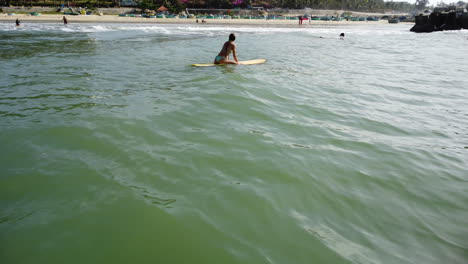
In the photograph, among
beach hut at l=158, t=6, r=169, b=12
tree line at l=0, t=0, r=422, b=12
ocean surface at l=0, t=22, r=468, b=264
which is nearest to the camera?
ocean surface at l=0, t=22, r=468, b=264

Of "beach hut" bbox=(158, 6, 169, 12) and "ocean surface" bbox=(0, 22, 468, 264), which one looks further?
"beach hut" bbox=(158, 6, 169, 12)

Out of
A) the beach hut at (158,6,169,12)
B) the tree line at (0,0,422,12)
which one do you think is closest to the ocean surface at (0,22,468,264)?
the beach hut at (158,6,169,12)

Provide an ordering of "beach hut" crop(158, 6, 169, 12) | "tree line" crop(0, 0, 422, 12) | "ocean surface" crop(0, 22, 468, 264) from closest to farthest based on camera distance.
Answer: "ocean surface" crop(0, 22, 468, 264), "tree line" crop(0, 0, 422, 12), "beach hut" crop(158, 6, 169, 12)

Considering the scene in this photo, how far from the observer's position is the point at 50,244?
2484 mm

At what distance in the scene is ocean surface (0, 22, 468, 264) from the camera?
2578 millimetres

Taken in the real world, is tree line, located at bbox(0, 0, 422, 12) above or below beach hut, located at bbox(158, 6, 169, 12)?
above

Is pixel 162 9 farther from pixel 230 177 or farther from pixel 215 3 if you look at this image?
pixel 230 177

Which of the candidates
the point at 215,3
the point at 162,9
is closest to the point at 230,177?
the point at 162,9

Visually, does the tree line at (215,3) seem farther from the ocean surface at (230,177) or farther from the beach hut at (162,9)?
the ocean surface at (230,177)

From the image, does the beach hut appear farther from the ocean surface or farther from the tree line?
the ocean surface

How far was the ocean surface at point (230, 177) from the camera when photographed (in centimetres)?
258

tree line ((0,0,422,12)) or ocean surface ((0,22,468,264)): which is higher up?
tree line ((0,0,422,12))

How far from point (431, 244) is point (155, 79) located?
8716mm

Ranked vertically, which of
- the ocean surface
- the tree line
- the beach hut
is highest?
the tree line
